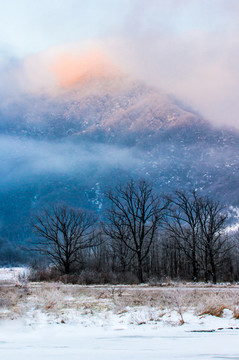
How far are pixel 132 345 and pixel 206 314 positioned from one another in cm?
448

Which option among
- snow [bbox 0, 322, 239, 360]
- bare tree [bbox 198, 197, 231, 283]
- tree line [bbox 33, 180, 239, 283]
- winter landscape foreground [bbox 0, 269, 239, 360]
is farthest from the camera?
tree line [bbox 33, 180, 239, 283]

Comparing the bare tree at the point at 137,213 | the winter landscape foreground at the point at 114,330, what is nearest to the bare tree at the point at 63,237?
the bare tree at the point at 137,213

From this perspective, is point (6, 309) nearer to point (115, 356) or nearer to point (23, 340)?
point (23, 340)

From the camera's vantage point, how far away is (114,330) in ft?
23.6

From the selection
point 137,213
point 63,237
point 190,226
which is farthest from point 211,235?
point 63,237

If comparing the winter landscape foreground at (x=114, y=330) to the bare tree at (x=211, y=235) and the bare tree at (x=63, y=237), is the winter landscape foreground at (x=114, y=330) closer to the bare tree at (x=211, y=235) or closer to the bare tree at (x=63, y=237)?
the bare tree at (x=211, y=235)

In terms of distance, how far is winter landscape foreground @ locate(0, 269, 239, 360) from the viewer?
4.43 meters

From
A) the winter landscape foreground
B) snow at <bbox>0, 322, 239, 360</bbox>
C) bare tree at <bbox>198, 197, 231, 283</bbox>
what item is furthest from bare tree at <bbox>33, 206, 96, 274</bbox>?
snow at <bbox>0, 322, 239, 360</bbox>

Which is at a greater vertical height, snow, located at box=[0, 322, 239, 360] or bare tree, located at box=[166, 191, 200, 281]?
bare tree, located at box=[166, 191, 200, 281]

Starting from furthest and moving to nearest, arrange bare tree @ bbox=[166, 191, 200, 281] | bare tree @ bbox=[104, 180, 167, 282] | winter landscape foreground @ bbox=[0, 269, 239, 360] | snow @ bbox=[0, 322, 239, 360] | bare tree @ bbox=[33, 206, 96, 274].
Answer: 1. bare tree @ bbox=[33, 206, 96, 274]
2. bare tree @ bbox=[166, 191, 200, 281]
3. bare tree @ bbox=[104, 180, 167, 282]
4. winter landscape foreground @ bbox=[0, 269, 239, 360]
5. snow @ bbox=[0, 322, 239, 360]

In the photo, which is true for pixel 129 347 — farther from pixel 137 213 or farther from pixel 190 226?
pixel 190 226

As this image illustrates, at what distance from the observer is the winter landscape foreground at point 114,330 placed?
4434 millimetres

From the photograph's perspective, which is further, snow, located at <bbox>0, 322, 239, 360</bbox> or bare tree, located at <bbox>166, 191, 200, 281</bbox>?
bare tree, located at <bbox>166, 191, 200, 281</bbox>

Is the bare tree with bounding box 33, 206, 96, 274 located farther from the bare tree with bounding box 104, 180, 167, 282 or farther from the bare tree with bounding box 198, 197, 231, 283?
the bare tree with bounding box 198, 197, 231, 283
